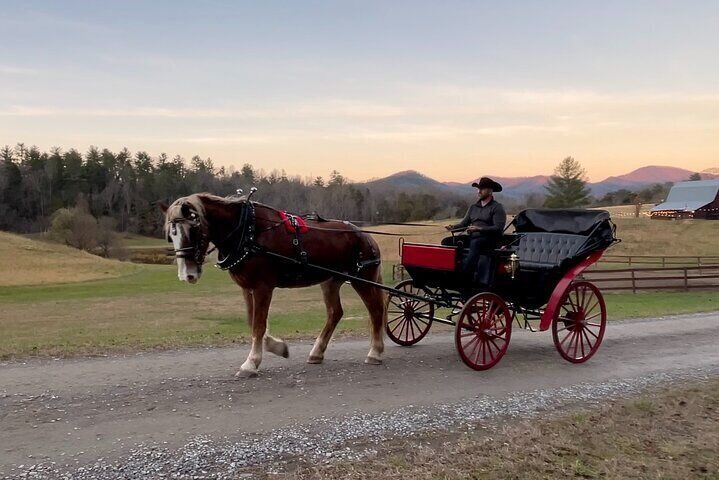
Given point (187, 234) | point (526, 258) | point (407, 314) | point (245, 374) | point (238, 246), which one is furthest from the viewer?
point (526, 258)

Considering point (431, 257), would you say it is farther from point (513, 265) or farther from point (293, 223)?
point (293, 223)

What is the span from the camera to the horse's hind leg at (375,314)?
7.98 metres

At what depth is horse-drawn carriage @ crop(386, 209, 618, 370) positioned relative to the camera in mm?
7926

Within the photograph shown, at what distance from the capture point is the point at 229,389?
6.55m

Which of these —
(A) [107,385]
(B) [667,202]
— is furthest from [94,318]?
(B) [667,202]

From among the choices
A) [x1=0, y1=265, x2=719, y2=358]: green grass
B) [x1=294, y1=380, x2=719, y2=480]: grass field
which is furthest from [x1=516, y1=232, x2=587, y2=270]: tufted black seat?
[x1=0, y1=265, x2=719, y2=358]: green grass

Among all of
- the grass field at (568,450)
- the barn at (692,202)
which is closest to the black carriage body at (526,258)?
the grass field at (568,450)

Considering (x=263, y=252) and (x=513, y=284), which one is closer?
(x=263, y=252)

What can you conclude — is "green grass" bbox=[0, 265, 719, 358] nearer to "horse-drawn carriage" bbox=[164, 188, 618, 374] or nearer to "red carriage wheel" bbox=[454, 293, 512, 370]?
"horse-drawn carriage" bbox=[164, 188, 618, 374]

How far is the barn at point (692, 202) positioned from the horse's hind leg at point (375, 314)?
69.2 m

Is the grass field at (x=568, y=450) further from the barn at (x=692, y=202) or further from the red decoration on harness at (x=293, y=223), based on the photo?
the barn at (x=692, y=202)

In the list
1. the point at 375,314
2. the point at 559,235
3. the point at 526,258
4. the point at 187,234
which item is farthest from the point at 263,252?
the point at 559,235

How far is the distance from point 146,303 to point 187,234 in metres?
23.9

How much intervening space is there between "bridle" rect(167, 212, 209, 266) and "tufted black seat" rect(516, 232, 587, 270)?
192 inches
